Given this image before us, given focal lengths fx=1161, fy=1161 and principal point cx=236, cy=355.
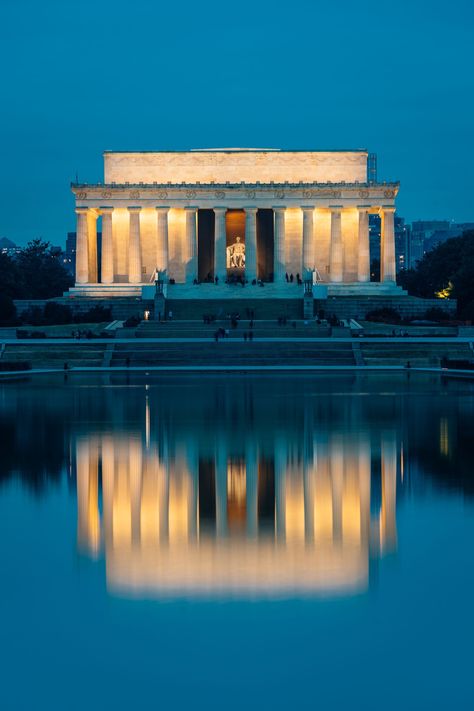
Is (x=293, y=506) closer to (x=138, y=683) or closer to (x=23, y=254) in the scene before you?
(x=138, y=683)

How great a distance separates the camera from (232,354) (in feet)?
195

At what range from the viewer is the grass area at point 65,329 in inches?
2777

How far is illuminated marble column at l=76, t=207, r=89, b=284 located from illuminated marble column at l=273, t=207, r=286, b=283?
50.0 ft

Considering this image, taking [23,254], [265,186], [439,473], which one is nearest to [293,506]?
[439,473]

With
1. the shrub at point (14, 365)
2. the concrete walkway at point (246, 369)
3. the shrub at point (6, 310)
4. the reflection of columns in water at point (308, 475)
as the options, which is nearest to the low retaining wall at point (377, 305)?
the shrub at point (6, 310)

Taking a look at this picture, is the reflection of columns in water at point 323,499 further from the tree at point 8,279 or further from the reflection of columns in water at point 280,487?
Result: the tree at point 8,279

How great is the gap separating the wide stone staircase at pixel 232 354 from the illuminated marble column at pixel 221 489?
111 feet

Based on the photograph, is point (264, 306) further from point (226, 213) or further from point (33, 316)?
point (226, 213)

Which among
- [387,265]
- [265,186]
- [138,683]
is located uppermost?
[265,186]

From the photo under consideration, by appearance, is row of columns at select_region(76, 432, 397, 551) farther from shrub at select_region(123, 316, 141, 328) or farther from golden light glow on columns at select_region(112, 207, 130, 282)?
golden light glow on columns at select_region(112, 207, 130, 282)

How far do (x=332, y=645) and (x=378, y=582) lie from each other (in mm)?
2168

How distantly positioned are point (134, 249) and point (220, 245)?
692 centimetres

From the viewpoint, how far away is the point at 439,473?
777 inches

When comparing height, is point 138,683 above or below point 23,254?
below
